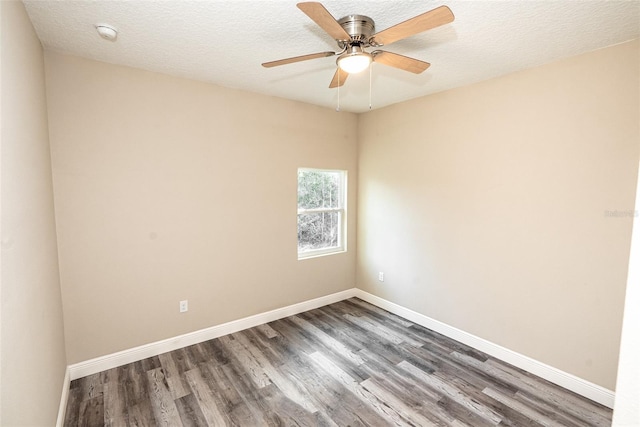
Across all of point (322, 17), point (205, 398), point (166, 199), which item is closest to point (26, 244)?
point (166, 199)

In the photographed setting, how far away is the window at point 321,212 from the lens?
392 centimetres

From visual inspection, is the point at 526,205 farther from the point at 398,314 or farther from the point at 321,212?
the point at 321,212

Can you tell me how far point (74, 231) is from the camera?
245 cm

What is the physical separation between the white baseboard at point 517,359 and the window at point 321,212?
1.09 metres

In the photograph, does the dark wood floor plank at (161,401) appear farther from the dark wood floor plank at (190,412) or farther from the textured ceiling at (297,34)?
the textured ceiling at (297,34)

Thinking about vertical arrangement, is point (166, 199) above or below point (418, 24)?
below

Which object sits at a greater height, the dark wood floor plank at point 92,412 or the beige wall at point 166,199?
the beige wall at point 166,199

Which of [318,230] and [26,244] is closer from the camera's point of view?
[26,244]

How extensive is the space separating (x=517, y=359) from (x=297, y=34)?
10.6 ft

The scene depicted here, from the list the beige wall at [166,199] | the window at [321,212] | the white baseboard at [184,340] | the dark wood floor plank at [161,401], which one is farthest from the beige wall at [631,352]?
the window at [321,212]

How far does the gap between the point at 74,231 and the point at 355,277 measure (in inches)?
129

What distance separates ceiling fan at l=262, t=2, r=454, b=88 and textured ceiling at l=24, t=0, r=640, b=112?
0.08m

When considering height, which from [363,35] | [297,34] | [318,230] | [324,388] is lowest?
[324,388]

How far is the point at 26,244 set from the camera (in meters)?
1.51
